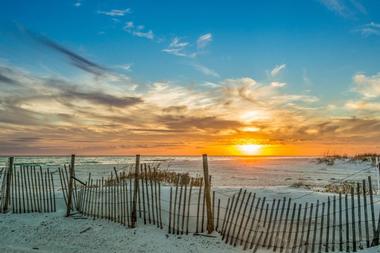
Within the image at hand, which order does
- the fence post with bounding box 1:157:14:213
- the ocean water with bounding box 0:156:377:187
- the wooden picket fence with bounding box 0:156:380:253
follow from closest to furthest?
the wooden picket fence with bounding box 0:156:380:253 < the fence post with bounding box 1:157:14:213 < the ocean water with bounding box 0:156:377:187

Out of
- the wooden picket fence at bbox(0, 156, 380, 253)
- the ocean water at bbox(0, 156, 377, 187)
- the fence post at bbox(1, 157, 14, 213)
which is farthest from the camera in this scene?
the ocean water at bbox(0, 156, 377, 187)

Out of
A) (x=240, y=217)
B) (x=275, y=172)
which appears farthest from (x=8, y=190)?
(x=275, y=172)

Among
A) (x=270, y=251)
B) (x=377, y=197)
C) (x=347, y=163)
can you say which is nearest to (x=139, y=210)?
(x=270, y=251)

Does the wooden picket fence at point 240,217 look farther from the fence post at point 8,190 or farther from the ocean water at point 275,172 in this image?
the ocean water at point 275,172

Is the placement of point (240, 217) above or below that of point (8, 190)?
below

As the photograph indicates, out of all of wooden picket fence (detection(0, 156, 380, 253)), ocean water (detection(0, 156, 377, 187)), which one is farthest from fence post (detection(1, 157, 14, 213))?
ocean water (detection(0, 156, 377, 187))

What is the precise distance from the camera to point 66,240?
9.68 m

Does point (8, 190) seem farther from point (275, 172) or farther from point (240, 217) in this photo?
point (275, 172)

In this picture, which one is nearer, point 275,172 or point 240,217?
point 240,217

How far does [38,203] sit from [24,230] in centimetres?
255

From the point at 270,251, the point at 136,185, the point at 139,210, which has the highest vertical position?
the point at 136,185

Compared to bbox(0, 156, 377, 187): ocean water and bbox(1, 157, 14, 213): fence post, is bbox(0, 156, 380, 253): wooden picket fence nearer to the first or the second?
bbox(1, 157, 14, 213): fence post

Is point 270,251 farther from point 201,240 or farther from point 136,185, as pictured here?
point 136,185

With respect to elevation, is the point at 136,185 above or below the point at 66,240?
above
